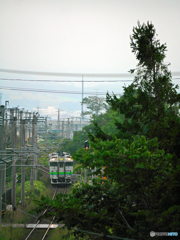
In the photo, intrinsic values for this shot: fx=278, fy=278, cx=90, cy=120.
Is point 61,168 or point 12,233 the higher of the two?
point 61,168

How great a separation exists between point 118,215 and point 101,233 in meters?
0.65

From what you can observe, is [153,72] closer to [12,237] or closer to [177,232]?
[177,232]

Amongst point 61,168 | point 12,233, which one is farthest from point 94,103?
point 12,233

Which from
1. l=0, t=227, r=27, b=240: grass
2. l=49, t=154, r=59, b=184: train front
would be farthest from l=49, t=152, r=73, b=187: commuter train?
l=0, t=227, r=27, b=240: grass

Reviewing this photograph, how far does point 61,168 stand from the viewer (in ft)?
78.3

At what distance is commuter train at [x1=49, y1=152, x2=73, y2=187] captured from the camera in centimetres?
2377

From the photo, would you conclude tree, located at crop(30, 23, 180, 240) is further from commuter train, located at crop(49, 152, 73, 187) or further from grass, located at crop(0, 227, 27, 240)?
commuter train, located at crop(49, 152, 73, 187)

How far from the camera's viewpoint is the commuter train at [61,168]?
2377 centimetres

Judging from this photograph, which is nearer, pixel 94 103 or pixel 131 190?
pixel 131 190

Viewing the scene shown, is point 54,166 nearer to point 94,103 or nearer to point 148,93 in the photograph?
point 148,93

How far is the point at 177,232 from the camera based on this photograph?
5.26 metres

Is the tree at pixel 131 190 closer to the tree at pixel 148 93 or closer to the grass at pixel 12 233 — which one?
the tree at pixel 148 93

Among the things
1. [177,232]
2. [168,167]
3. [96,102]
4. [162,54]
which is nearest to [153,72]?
[162,54]

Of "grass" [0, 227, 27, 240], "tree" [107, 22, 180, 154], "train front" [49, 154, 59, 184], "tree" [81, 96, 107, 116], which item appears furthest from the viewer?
"tree" [81, 96, 107, 116]
